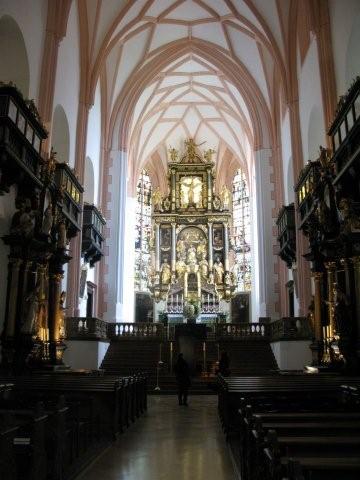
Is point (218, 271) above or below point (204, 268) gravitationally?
below

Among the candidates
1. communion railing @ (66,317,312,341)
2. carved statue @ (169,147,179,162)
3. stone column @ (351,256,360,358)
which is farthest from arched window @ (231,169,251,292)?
stone column @ (351,256,360,358)

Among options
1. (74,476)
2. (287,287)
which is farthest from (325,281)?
(74,476)

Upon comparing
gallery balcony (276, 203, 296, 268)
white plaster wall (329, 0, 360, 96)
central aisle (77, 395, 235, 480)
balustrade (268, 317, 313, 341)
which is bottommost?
central aisle (77, 395, 235, 480)

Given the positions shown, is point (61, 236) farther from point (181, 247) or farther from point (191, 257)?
point (181, 247)

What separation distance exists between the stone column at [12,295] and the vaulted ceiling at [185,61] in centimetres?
1020

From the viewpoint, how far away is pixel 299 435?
10.4ft

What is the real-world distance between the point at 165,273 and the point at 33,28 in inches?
757

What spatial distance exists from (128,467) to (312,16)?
14.1 m

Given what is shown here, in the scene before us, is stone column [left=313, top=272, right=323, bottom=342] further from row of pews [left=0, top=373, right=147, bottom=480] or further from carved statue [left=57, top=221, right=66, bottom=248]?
carved statue [left=57, top=221, right=66, bottom=248]

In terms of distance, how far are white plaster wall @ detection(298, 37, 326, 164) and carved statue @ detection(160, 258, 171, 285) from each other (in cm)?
1504

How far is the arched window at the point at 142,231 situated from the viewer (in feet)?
103

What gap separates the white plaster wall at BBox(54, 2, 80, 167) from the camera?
1578 cm

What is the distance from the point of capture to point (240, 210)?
33.3 metres

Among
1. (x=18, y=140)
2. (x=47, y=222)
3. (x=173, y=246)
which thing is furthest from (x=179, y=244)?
(x=18, y=140)
